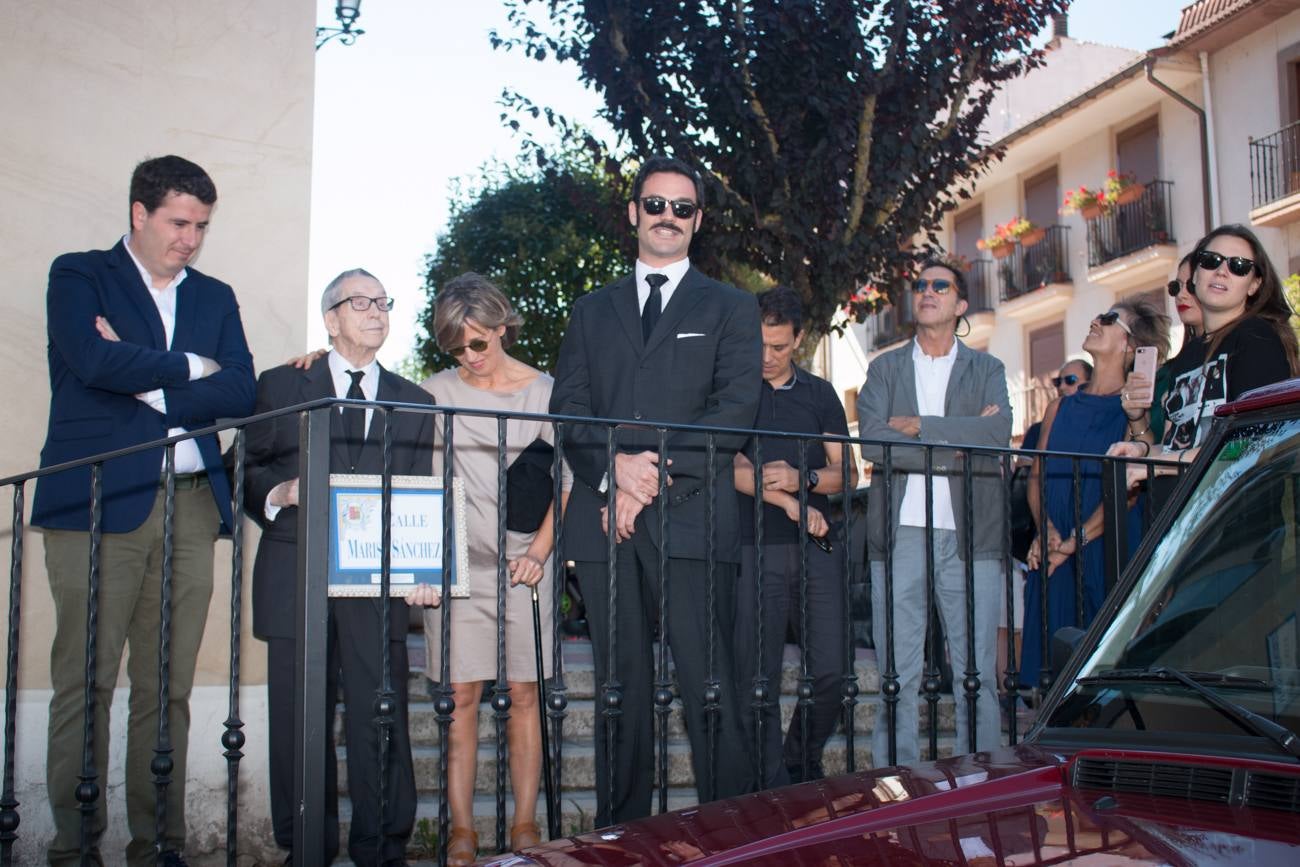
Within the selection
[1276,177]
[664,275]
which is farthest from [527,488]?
[1276,177]

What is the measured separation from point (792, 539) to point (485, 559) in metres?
1.31

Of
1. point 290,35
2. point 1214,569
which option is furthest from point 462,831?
point 290,35

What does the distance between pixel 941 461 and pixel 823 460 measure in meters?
0.54

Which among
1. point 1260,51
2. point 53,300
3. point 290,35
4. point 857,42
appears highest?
point 1260,51

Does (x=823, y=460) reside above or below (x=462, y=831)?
above

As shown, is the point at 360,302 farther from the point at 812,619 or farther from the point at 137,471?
the point at 812,619

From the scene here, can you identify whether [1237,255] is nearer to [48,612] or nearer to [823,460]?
[823,460]

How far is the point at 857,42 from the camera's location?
9977 millimetres

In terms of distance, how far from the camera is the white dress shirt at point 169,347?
4.29 meters

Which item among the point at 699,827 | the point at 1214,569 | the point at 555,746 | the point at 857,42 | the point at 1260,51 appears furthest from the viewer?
the point at 1260,51

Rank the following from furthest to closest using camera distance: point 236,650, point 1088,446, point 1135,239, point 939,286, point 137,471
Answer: point 1135,239
point 1088,446
point 939,286
point 137,471
point 236,650

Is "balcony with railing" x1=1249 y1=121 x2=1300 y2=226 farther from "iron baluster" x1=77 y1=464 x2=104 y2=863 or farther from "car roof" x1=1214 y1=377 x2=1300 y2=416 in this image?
"iron baluster" x1=77 y1=464 x2=104 y2=863

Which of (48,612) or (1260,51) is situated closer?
(48,612)

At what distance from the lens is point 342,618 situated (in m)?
4.29
